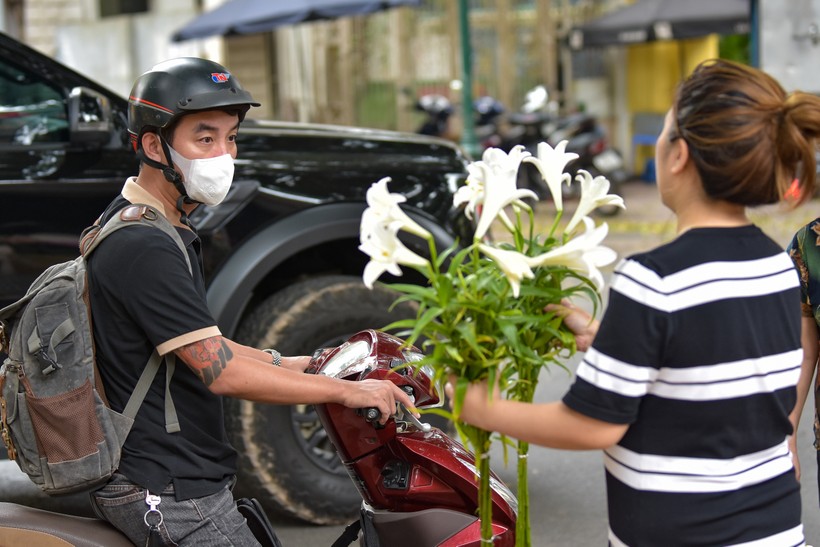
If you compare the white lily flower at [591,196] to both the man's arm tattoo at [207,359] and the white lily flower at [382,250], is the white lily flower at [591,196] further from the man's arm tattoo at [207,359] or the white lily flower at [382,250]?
the man's arm tattoo at [207,359]

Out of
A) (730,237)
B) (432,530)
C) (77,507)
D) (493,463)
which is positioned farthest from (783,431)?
(77,507)

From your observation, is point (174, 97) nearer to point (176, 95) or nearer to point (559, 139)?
point (176, 95)

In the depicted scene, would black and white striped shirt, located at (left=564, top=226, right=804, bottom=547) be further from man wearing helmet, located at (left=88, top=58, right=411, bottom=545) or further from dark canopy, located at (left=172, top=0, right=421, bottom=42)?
dark canopy, located at (left=172, top=0, right=421, bottom=42)

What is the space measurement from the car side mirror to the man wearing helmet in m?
1.61

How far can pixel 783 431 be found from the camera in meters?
1.95

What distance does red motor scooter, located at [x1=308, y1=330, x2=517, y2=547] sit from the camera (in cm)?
250

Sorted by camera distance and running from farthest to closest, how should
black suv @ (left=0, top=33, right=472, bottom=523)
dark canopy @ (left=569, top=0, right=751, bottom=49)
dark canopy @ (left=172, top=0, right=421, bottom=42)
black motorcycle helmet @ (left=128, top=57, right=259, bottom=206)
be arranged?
dark canopy @ (left=569, top=0, right=751, bottom=49), dark canopy @ (left=172, top=0, right=421, bottom=42), black suv @ (left=0, top=33, right=472, bottom=523), black motorcycle helmet @ (left=128, top=57, right=259, bottom=206)

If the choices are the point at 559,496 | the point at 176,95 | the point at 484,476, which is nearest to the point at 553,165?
the point at 484,476

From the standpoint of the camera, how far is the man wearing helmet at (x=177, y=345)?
2.29 m

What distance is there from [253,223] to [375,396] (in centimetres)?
196

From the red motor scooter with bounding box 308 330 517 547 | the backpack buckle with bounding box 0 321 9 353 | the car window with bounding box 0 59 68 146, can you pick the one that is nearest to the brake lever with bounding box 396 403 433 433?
the red motor scooter with bounding box 308 330 517 547

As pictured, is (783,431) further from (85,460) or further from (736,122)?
(85,460)

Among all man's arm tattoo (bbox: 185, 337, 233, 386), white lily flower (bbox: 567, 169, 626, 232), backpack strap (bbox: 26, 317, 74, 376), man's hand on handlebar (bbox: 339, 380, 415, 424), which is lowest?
man's hand on handlebar (bbox: 339, 380, 415, 424)

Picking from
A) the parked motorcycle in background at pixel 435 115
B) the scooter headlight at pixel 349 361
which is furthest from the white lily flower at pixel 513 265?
→ the parked motorcycle in background at pixel 435 115
